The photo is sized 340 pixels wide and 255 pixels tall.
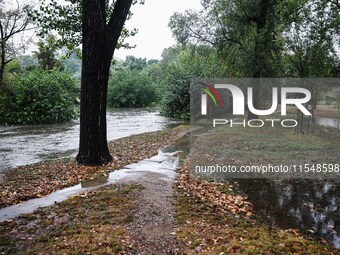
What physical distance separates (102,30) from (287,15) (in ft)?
29.1

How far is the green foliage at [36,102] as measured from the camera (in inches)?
733

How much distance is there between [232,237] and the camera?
13.3 feet

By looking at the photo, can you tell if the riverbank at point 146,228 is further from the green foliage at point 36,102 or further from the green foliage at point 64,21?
the green foliage at point 36,102

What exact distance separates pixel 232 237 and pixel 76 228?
2.01 meters

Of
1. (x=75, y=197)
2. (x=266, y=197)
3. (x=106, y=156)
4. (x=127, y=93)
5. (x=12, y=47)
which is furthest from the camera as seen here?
(x=127, y=93)

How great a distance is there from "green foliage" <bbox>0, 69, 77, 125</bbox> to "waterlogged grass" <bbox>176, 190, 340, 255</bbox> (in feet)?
52.4

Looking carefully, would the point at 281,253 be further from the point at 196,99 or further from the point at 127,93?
the point at 127,93

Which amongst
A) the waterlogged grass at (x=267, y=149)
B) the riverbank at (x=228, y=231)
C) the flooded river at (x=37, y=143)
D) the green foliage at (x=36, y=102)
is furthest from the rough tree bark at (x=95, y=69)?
the green foliage at (x=36, y=102)

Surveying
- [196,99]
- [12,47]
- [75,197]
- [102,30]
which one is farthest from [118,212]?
[12,47]

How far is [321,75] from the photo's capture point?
13.1 meters

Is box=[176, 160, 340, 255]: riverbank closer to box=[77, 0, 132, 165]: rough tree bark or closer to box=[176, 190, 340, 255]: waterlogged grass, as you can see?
box=[176, 190, 340, 255]: waterlogged grass

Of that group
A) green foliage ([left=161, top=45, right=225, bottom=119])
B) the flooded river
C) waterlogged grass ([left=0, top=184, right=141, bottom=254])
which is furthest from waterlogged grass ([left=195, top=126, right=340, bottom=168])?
green foliage ([left=161, top=45, right=225, bottom=119])

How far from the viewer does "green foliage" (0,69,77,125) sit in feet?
61.1

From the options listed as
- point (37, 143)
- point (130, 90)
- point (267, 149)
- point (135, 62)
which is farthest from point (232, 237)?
point (135, 62)
